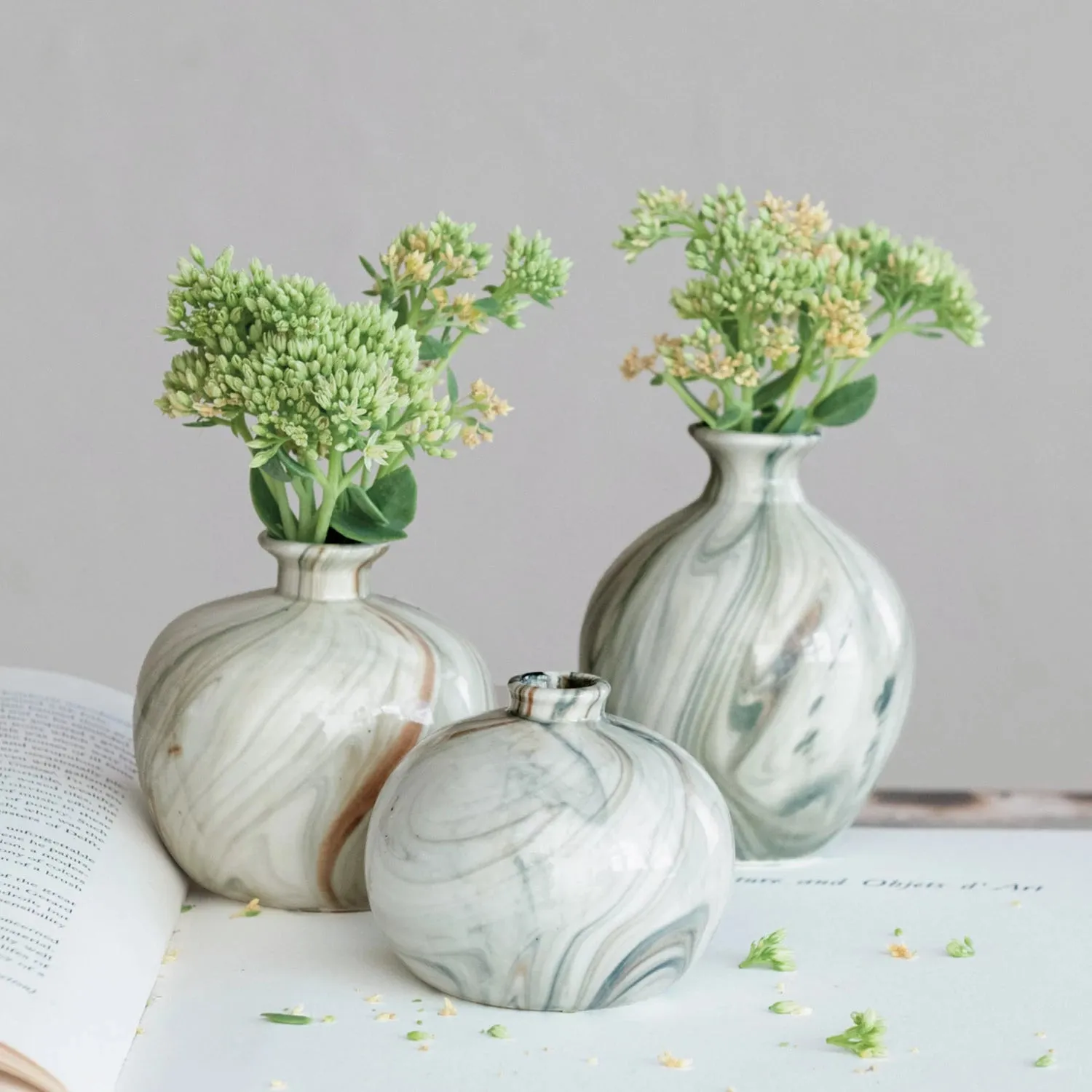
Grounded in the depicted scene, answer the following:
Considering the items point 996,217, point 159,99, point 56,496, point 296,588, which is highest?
point 996,217

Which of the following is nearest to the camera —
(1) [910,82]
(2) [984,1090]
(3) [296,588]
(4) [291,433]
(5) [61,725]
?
(2) [984,1090]

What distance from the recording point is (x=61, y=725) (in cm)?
108

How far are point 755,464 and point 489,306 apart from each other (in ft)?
0.65

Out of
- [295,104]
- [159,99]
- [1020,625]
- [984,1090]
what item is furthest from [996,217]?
[984,1090]

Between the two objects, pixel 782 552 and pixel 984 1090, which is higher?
pixel 782 552

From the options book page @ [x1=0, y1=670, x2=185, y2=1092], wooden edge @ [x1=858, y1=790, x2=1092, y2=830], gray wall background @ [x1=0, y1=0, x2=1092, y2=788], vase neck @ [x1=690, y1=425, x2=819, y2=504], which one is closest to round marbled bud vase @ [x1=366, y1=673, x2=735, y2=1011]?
book page @ [x1=0, y1=670, x2=185, y2=1092]

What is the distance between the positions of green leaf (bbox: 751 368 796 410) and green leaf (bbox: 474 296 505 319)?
0.61 feet

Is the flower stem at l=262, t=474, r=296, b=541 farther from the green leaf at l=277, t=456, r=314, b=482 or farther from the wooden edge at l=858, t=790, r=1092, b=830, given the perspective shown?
the wooden edge at l=858, t=790, r=1092, b=830

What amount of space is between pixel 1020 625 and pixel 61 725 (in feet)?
4.65

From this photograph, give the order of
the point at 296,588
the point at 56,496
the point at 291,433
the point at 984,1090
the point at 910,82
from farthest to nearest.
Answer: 1. the point at 56,496
2. the point at 910,82
3. the point at 296,588
4. the point at 291,433
5. the point at 984,1090

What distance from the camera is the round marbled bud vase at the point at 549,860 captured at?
750 millimetres

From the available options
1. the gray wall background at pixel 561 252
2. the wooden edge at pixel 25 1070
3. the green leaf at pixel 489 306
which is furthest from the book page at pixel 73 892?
the gray wall background at pixel 561 252

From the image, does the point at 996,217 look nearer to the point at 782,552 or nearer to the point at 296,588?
the point at 782,552

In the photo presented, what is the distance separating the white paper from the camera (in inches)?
28.3
